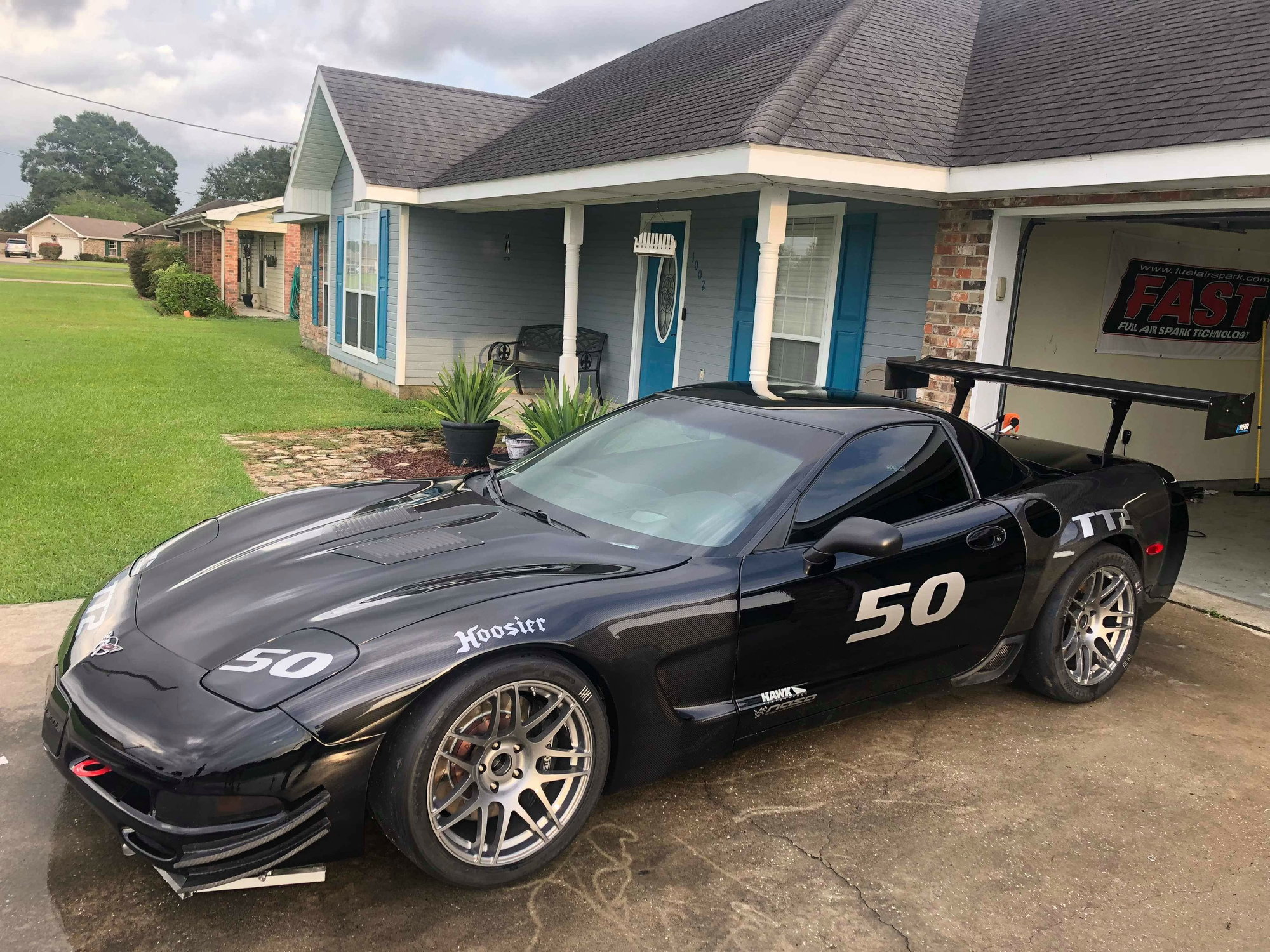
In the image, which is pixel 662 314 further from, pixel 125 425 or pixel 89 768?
pixel 89 768

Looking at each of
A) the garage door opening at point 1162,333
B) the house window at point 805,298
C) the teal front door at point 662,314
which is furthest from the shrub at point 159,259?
the garage door opening at point 1162,333

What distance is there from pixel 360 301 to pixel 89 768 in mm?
12724

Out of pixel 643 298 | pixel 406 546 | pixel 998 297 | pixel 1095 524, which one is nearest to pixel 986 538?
pixel 1095 524

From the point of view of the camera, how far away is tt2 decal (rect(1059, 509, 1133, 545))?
159 inches

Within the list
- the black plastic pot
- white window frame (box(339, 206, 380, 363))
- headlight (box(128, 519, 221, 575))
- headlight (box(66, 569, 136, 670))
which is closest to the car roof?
headlight (box(128, 519, 221, 575))

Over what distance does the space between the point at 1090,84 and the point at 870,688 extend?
5.67 m

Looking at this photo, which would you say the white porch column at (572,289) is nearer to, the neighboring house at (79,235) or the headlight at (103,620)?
the headlight at (103,620)

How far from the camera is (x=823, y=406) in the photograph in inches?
152

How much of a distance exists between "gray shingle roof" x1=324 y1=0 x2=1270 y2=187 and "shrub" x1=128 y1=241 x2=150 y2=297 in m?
26.1

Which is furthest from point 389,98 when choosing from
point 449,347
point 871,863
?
point 871,863

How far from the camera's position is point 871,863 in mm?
2996

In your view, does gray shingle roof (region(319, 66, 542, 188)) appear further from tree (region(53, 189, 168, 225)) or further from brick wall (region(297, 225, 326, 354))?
tree (region(53, 189, 168, 225))

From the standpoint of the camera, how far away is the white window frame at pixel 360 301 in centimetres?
1367

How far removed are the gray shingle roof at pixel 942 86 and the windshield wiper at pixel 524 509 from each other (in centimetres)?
347
